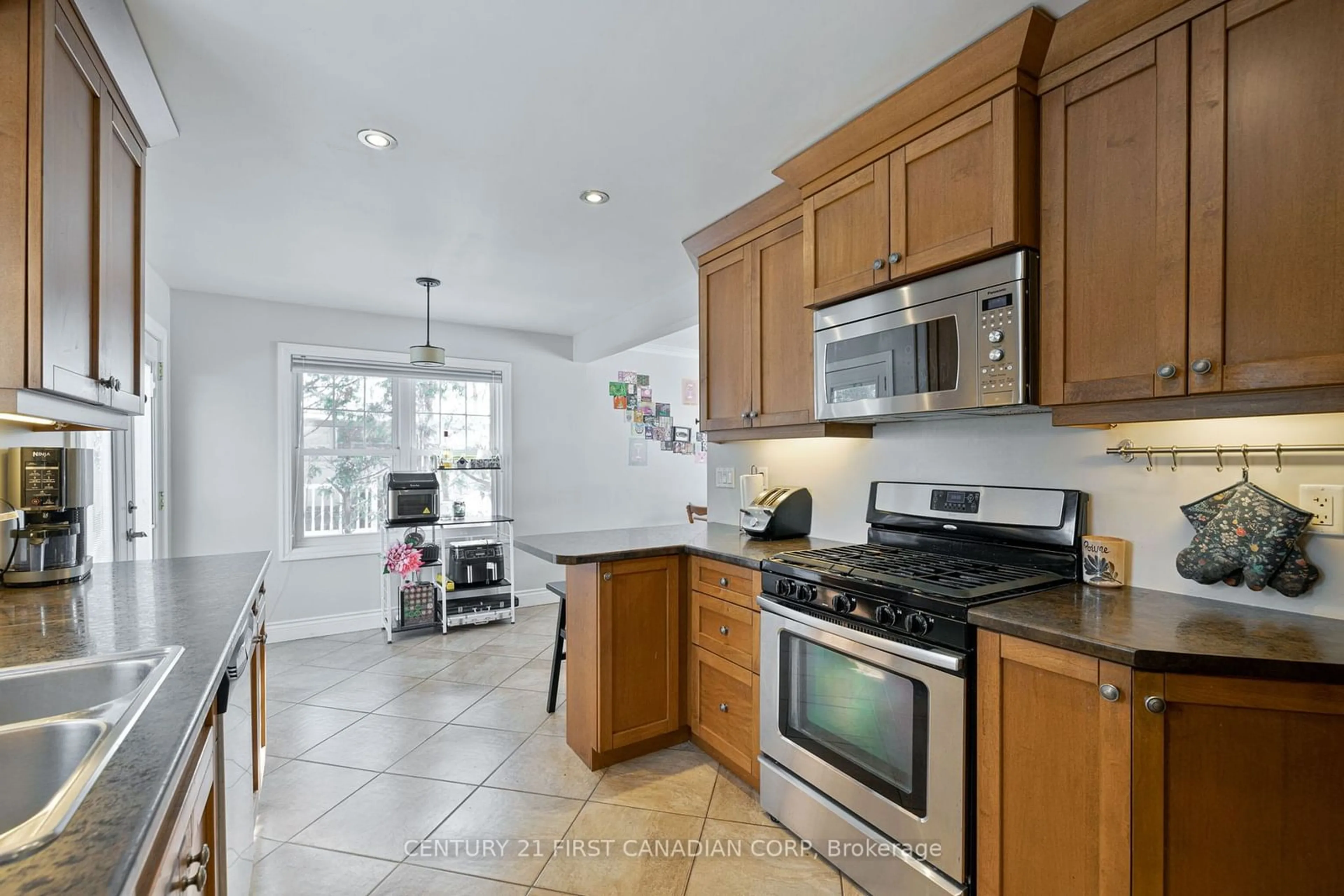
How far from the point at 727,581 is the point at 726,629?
189 mm

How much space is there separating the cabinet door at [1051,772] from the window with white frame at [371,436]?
4062 mm

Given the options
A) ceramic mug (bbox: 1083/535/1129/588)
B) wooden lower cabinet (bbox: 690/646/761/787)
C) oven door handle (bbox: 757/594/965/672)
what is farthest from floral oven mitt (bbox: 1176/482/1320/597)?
wooden lower cabinet (bbox: 690/646/761/787)

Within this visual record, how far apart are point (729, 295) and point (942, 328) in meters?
1.19

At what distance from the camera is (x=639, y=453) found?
18.8 ft

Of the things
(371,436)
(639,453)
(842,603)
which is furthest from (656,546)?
(639,453)

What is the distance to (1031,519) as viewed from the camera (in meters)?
1.90

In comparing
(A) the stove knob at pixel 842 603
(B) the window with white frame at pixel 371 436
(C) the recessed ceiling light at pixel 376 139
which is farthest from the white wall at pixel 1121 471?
(B) the window with white frame at pixel 371 436

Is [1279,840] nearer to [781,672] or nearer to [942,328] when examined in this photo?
[781,672]

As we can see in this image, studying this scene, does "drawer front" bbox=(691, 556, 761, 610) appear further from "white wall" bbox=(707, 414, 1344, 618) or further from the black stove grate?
"white wall" bbox=(707, 414, 1344, 618)

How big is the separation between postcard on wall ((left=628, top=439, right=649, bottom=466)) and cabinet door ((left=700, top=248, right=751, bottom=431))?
2686mm

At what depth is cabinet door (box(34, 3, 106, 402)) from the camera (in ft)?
4.23

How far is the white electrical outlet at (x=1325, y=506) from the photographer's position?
137 cm

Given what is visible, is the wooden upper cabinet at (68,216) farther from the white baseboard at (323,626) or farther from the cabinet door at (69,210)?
the white baseboard at (323,626)

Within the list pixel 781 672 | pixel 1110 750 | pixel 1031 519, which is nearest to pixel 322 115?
pixel 781 672
